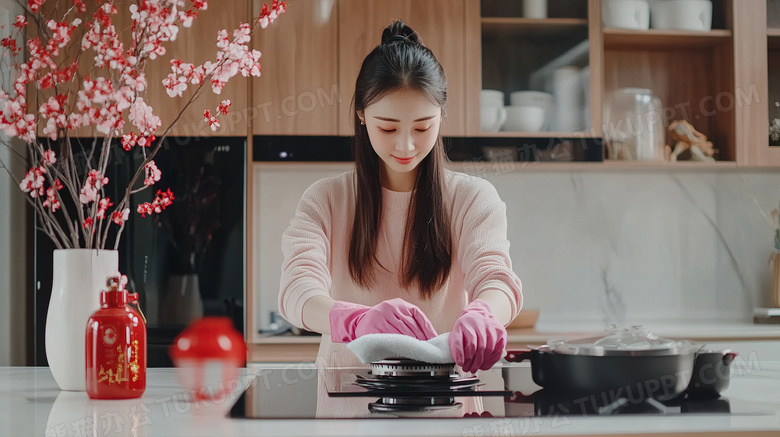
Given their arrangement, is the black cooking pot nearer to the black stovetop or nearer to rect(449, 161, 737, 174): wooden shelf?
the black stovetop

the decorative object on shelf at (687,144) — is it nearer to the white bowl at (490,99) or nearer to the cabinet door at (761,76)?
A: the cabinet door at (761,76)

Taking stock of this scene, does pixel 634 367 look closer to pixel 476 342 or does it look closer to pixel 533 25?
pixel 476 342

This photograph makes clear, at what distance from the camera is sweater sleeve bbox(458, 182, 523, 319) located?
1.32 m

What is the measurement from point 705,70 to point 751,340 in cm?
101

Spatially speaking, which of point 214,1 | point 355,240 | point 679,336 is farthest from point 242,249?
point 679,336

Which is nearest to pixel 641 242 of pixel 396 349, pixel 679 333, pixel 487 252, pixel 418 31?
pixel 679 333

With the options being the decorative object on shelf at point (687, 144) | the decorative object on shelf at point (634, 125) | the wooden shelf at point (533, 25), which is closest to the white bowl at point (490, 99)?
the wooden shelf at point (533, 25)

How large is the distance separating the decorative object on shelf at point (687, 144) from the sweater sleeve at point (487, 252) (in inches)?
57.3

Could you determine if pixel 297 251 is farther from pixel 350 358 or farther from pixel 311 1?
pixel 311 1

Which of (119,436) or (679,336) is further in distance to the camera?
(679,336)

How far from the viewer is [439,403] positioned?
88 centimetres

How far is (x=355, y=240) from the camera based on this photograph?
1.55 m

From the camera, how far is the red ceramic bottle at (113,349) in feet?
3.19

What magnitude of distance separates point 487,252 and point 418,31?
4.77 ft
